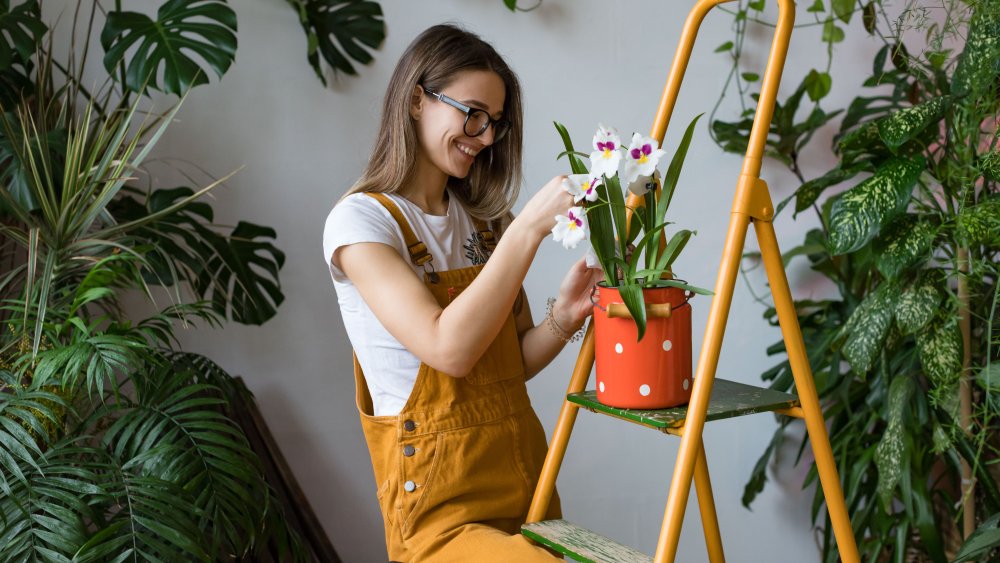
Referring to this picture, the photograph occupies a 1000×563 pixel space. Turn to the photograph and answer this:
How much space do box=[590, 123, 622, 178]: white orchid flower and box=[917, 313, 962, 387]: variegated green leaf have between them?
119 cm

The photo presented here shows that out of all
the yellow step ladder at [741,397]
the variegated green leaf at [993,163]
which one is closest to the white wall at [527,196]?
the variegated green leaf at [993,163]

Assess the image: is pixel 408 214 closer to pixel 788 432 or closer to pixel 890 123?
pixel 890 123

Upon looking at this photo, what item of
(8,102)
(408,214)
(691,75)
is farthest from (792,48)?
(8,102)

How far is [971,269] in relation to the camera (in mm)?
1956

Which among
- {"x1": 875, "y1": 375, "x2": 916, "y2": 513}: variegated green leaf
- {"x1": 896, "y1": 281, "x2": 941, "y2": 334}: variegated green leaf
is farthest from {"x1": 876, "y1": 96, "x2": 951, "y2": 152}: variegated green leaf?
{"x1": 875, "y1": 375, "x2": 916, "y2": 513}: variegated green leaf

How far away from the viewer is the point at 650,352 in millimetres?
1215

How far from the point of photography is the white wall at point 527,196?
240 centimetres

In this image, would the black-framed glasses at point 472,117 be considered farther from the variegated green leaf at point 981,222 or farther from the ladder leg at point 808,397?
the variegated green leaf at point 981,222

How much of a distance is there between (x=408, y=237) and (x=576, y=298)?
304 mm

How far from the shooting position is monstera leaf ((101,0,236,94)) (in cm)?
199

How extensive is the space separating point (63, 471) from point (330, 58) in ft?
4.25

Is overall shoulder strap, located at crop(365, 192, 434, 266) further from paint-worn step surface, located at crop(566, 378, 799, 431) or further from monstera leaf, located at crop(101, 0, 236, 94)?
monstera leaf, located at crop(101, 0, 236, 94)

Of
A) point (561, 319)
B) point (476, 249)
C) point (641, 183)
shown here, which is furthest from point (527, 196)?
point (641, 183)

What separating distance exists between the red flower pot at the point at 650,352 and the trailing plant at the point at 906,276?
68 centimetres
